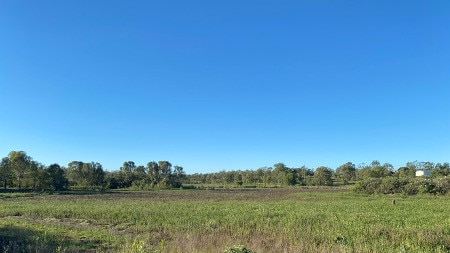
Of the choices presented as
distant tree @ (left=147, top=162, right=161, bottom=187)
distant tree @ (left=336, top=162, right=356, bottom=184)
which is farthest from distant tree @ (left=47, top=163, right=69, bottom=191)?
distant tree @ (left=336, top=162, right=356, bottom=184)

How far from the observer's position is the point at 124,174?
104500 mm

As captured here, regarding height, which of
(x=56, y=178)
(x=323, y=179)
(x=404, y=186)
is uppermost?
(x=56, y=178)

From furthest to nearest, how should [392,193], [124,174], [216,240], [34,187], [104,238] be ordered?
[124,174], [34,187], [392,193], [104,238], [216,240]

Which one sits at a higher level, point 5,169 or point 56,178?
point 5,169

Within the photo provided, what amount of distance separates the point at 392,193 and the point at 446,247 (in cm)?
5108

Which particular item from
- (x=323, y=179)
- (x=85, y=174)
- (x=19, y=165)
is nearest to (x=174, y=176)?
(x=85, y=174)

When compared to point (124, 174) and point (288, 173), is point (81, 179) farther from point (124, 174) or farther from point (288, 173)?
point (288, 173)

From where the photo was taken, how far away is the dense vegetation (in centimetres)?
5978

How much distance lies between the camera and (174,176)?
122 meters

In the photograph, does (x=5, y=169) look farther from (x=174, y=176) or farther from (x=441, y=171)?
(x=441, y=171)

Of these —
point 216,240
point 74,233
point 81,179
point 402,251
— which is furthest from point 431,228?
point 81,179

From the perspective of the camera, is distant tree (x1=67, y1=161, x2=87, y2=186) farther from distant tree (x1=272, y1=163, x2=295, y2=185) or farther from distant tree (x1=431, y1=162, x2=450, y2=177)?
distant tree (x1=431, y1=162, x2=450, y2=177)

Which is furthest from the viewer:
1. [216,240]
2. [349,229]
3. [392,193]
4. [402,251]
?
[392,193]

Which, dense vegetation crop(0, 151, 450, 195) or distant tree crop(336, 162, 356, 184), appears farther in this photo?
distant tree crop(336, 162, 356, 184)
